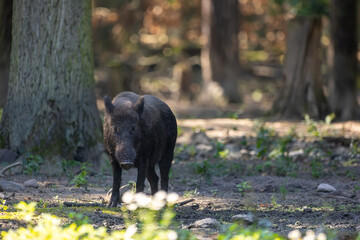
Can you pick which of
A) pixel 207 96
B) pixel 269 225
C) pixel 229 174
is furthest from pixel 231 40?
pixel 269 225

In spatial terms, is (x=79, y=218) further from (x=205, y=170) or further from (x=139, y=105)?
(x=205, y=170)

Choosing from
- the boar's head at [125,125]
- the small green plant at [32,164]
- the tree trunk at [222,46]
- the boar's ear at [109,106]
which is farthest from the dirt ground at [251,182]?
the tree trunk at [222,46]

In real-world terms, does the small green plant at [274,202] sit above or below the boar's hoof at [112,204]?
below

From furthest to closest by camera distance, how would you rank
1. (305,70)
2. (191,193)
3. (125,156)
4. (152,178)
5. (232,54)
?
(232,54) → (305,70) → (191,193) → (152,178) → (125,156)

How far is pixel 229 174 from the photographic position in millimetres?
9680

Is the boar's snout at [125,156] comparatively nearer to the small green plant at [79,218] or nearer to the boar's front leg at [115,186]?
the boar's front leg at [115,186]

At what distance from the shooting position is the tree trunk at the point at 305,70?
14.0 m

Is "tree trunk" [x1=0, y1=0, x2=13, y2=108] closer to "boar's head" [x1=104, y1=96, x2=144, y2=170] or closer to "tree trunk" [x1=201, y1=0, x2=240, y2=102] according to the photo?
"boar's head" [x1=104, y1=96, x2=144, y2=170]

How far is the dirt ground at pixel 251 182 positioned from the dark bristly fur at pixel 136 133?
51 centimetres

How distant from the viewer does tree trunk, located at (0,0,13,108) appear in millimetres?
11805

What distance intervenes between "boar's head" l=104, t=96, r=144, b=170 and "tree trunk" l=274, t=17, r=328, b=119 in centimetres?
790

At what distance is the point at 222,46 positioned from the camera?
62.8ft

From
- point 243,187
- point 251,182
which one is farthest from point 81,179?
point 251,182

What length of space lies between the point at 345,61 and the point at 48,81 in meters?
7.17
